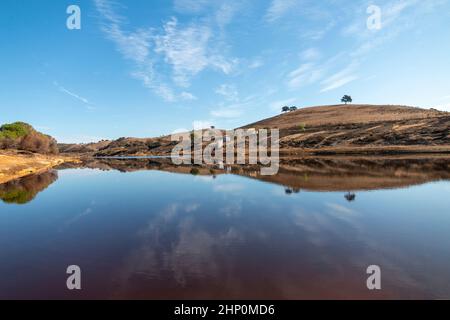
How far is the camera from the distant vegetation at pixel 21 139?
122762mm

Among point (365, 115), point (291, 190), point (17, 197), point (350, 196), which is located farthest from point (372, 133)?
point (17, 197)

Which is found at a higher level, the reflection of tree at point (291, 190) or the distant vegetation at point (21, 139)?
the distant vegetation at point (21, 139)

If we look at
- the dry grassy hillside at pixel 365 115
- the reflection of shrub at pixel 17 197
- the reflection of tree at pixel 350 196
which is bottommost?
the reflection of shrub at pixel 17 197

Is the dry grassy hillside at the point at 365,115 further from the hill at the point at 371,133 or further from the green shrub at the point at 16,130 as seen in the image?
the green shrub at the point at 16,130

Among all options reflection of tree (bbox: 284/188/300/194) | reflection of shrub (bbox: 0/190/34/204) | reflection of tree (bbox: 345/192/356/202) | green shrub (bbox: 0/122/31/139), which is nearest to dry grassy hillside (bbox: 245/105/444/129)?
reflection of tree (bbox: 284/188/300/194)

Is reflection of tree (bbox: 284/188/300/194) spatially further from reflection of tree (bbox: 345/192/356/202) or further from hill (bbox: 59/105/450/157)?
hill (bbox: 59/105/450/157)

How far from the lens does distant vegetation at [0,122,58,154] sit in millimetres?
122762

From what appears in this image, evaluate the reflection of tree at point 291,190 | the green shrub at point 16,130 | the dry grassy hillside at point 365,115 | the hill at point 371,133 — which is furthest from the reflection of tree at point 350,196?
the green shrub at point 16,130

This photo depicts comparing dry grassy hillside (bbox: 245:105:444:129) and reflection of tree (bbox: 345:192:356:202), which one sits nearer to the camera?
reflection of tree (bbox: 345:192:356:202)

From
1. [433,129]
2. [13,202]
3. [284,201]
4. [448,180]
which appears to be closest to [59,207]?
[13,202]

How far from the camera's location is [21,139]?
128 metres

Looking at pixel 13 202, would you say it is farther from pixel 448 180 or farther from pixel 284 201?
pixel 448 180

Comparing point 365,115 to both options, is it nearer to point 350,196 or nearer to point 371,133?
point 371,133
